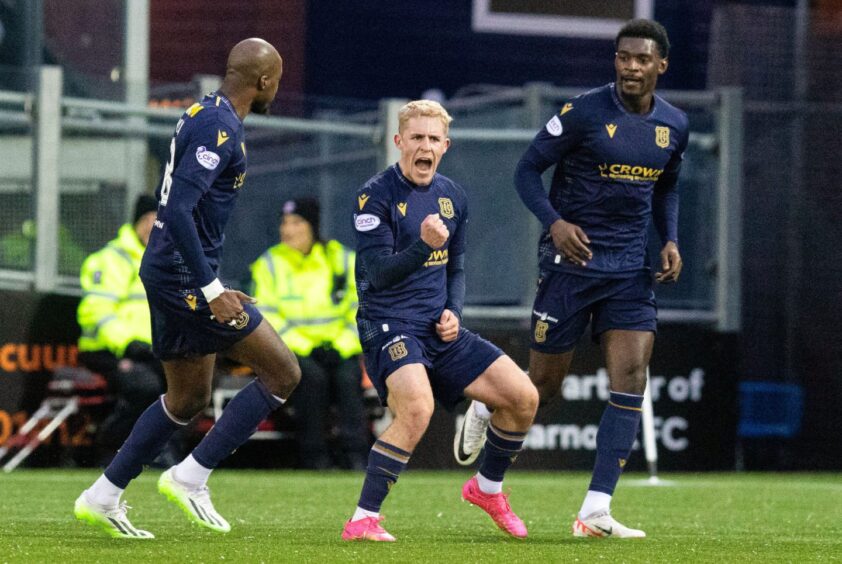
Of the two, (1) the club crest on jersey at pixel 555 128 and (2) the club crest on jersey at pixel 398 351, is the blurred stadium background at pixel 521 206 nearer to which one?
(1) the club crest on jersey at pixel 555 128

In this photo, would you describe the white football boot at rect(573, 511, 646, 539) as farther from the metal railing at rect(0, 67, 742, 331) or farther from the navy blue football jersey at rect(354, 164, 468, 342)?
the metal railing at rect(0, 67, 742, 331)

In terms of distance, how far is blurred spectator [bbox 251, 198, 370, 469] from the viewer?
41.2ft

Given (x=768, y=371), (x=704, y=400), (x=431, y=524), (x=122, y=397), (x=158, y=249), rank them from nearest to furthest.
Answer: (x=158, y=249) → (x=431, y=524) → (x=122, y=397) → (x=704, y=400) → (x=768, y=371)

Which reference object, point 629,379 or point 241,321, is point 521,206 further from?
point 241,321

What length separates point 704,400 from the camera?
13.4 m

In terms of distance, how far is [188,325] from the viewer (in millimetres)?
6910

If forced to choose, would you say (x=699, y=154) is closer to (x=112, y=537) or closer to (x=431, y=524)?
(x=431, y=524)

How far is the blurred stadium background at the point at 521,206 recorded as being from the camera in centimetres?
1262

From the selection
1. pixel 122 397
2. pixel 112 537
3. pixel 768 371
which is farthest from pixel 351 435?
pixel 112 537

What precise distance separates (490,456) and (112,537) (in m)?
1.55

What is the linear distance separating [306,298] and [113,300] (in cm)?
136

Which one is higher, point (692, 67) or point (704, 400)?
point (692, 67)

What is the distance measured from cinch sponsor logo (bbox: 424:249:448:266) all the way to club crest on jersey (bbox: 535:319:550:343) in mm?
815

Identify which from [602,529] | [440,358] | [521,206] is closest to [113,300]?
[521,206]
